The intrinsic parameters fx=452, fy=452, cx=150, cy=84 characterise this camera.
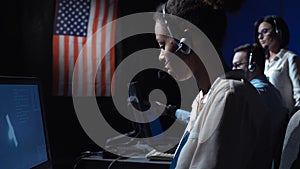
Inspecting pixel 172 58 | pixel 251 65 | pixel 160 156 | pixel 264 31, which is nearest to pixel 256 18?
pixel 264 31

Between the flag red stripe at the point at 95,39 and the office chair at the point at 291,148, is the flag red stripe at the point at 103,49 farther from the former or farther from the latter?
the office chair at the point at 291,148

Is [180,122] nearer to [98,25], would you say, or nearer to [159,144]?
[159,144]

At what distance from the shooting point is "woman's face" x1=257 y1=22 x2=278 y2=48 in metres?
3.78

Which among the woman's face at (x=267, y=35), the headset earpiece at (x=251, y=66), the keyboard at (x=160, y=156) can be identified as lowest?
the keyboard at (x=160, y=156)

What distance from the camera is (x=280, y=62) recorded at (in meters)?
3.73

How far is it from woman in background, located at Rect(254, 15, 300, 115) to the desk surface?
2.06 metres

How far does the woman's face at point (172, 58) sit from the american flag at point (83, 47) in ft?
12.5

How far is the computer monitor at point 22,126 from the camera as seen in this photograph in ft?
3.96

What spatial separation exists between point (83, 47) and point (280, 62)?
7.59ft

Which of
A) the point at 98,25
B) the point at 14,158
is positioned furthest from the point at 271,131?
the point at 98,25

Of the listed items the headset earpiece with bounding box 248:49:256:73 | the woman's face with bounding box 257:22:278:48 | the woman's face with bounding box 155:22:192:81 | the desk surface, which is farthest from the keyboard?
the woman's face with bounding box 257:22:278:48

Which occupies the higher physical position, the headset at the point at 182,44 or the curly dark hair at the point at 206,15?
the curly dark hair at the point at 206,15

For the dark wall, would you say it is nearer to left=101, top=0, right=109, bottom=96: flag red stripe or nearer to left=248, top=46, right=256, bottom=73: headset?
left=101, top=0, right=109, bottom=96: flag red stripe

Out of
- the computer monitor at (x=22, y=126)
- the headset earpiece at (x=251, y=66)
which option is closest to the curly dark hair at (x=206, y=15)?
the computer monitor at (x=22, y=126)
